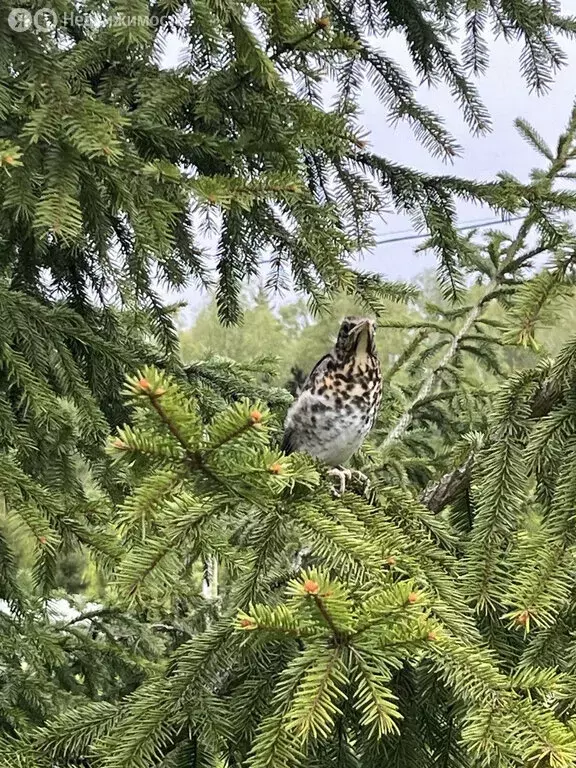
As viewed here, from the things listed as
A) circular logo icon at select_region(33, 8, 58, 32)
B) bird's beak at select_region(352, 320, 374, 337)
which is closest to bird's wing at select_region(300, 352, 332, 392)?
bird's beak at select_region(352, 320, 374, 337)

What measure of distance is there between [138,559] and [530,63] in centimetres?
156

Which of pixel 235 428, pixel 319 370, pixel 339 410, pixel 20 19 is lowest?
pixel 235 428

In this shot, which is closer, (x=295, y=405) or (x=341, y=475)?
(x=341, y=475)

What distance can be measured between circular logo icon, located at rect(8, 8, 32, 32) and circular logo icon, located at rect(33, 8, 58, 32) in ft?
0.06

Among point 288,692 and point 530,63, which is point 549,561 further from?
point 530,63

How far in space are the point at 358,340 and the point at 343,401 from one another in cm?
16

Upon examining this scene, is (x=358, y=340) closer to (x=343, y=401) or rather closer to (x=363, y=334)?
(x=363, y=334)

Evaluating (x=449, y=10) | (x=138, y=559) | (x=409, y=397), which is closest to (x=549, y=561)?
(x=138, y=559)

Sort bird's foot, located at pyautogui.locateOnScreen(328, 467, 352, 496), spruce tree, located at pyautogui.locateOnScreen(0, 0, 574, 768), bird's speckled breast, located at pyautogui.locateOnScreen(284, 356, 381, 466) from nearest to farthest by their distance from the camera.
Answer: spruce tree, located at pyautogui.locateOnScreen(0, 0, 574, 768), bird's foot, located at pyautogui.locateOnScreen(328, 467, 352, 496), bird's speckled breast, located at pyautogui.locateOnScreen(284, 356, 381, 466)

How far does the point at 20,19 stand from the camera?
Result: 1.38 meters

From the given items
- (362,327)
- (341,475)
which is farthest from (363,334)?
(341,475)

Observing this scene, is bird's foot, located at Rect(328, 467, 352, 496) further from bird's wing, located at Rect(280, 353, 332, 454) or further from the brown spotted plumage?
bird's wing, located at Rect(280, 353, 332, 454)

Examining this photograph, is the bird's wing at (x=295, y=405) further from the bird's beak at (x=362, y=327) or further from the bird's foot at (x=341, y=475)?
the bird's foot at (x=341, y=475)

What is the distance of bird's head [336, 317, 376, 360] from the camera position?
6.67 feet
